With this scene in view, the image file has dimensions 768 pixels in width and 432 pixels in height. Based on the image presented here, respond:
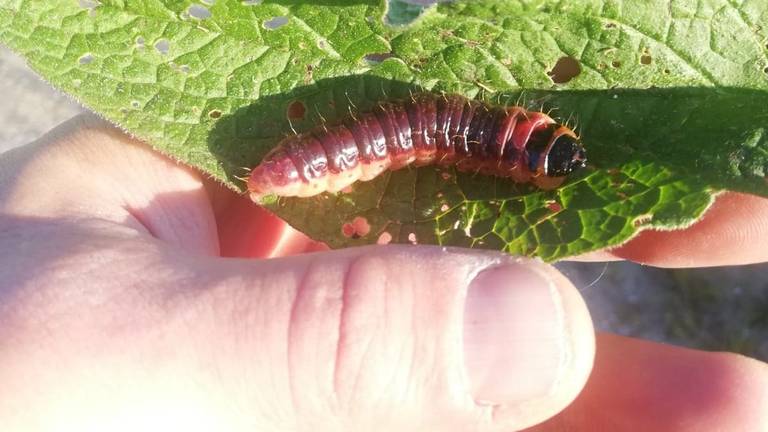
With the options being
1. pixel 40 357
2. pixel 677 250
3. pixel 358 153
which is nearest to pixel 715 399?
pixel 677 250

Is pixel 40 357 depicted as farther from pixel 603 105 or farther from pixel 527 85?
pixel 603 105

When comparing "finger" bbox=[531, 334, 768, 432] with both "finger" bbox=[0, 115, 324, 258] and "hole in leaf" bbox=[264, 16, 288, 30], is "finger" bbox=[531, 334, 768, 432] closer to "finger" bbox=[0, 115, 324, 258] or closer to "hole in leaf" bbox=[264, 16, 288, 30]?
"finger" bbox=[0, 115, 324, 258]

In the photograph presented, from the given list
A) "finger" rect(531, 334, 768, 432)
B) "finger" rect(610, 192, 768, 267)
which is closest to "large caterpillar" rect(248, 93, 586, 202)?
"finger" rect(610, 192, 768, 267)

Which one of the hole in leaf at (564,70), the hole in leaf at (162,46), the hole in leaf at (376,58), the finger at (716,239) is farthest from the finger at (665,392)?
the hole in leaf at (162,46)

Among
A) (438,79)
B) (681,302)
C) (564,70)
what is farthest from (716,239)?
(681,302)

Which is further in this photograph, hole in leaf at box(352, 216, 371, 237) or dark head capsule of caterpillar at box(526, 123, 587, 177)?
hole in leaf at box(352, 216, 371, 237)

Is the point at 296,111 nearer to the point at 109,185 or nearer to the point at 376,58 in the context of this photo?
the point at 376,58
